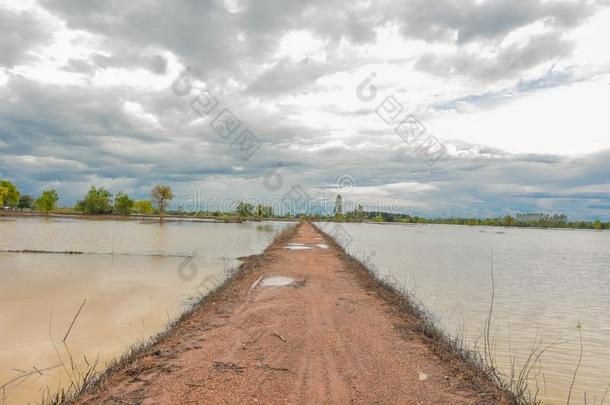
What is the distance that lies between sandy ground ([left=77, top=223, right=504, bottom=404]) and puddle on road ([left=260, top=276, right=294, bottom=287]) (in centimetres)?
240

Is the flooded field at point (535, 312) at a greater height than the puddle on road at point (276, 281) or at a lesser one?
lesser

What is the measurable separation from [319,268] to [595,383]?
10129 millimetres

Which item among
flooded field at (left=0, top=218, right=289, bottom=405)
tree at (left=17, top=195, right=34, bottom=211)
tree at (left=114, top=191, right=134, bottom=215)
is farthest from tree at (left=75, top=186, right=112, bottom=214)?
flooded field at (left=0, top=218, right=289, bottom=405)

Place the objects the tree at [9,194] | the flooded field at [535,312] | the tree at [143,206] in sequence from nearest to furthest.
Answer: the flooded field at [535,312]
the tree at [9,194]
the tree at [143,206]

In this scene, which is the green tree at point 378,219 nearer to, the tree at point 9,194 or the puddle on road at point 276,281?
the tree at point 9,194

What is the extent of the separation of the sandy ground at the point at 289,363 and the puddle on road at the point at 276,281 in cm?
240

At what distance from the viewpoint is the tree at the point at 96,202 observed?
94.3 m

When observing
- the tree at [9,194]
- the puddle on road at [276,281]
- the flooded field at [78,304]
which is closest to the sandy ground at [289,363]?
the flooded field at [78,304]

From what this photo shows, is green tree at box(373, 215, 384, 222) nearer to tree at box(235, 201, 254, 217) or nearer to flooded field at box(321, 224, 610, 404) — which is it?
tree at box(235, 201, 254, 217)

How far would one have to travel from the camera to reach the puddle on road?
1179 centimetres

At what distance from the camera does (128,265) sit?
16.6 metres

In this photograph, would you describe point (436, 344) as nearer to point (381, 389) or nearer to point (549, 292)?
point (381, 389)

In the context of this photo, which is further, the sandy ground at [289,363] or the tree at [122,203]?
the tree at [122,203]

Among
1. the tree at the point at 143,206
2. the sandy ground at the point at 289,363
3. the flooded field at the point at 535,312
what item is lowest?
the flooded field at the point at 535,312
